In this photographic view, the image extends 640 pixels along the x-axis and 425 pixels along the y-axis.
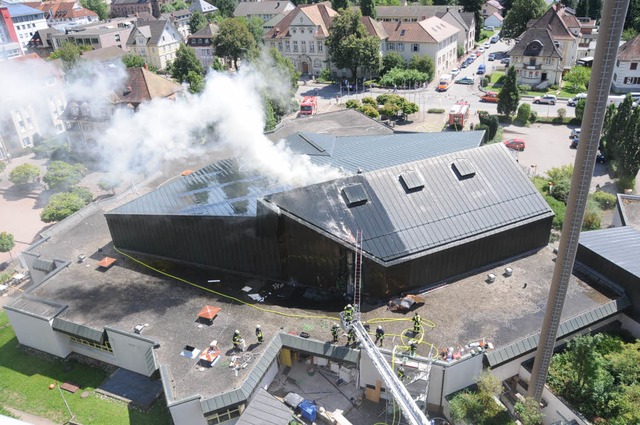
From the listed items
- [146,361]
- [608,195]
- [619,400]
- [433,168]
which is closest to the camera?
[619,400]

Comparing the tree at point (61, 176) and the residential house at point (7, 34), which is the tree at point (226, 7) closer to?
the residential house at point (7, 34)

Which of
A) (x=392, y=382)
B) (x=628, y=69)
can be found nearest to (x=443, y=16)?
(x=628, y=69)

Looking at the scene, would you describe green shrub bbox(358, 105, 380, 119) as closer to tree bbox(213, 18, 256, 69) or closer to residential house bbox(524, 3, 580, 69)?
tree bbox(213, 18, 256, 69)

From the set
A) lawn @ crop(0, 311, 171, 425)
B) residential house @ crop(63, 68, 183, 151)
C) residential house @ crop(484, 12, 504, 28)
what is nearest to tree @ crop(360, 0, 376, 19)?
residential house @ crop(484, 12, 504, 28)

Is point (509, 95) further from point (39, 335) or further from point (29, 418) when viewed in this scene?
point (29, 418)

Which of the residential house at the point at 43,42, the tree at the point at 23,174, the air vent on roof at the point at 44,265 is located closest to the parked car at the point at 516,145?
the air vent on roof at the point at 44,265

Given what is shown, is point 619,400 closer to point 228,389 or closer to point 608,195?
point 228,389

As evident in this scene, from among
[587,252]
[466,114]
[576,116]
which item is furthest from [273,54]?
[587,252]
